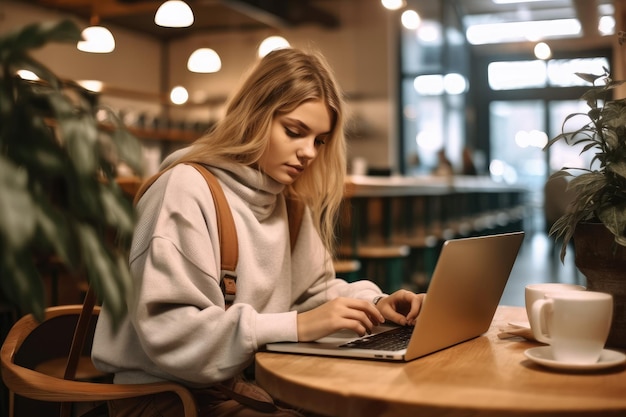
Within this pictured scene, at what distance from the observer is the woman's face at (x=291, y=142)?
160cm

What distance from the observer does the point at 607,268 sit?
1.21 meters

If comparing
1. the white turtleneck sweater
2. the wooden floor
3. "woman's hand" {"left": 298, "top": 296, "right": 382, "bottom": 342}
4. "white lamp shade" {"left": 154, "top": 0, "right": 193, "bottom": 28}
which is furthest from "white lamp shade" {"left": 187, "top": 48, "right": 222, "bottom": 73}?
"woman's hand" {"left": 298, "top": 296, "right": 382, "bottom": 342}

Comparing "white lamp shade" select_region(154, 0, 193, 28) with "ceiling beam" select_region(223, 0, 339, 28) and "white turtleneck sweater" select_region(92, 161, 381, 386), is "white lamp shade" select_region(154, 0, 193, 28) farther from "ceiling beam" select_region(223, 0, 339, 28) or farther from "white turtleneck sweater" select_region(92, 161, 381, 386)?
"white turtleneck sweater" select_region(92, 161, 381, 386)

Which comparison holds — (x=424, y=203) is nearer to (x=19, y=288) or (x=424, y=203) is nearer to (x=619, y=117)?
(x=619, y=117)

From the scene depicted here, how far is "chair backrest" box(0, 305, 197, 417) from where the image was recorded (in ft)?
4.14

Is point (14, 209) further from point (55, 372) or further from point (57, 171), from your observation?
point (55, 372)

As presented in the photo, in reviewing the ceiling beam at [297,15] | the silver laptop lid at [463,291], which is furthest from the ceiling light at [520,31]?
the silver laptop lid at [463,291]

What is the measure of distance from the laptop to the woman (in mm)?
50

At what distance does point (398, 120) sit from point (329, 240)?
9691 millimetres

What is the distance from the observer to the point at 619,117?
4.02 feet

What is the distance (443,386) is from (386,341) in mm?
305

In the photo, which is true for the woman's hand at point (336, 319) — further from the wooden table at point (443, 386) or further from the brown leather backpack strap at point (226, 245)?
the brown leather backpack strap at point (226, 245)

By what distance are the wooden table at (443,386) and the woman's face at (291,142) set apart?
0.51 m

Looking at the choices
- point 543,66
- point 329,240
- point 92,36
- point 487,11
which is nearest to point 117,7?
point 92,36
